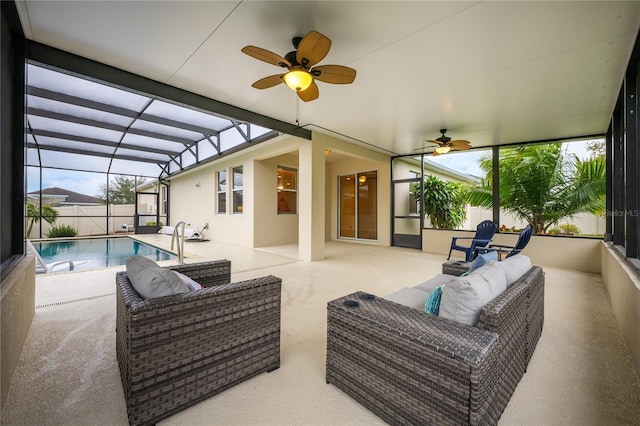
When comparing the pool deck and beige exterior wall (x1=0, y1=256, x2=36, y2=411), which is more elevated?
beige exterior wall (x1=0, y1=256, x2=36, y2=411)

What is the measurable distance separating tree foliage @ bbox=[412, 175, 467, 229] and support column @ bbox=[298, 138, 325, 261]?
314 cm

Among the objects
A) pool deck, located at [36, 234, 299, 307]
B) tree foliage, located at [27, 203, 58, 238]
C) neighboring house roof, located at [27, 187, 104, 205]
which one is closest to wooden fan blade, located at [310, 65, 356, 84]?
pool deck, located at [36, 234, 299, 307]

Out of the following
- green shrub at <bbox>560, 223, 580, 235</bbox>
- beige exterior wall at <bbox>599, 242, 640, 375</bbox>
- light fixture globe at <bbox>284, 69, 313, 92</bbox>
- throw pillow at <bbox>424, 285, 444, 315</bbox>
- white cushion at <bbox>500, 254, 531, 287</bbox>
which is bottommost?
beige exterior wall at <bbox>599, 242, 640, 375</bbox>

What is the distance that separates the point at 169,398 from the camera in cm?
133

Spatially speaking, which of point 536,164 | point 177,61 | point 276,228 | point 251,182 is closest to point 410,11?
point 177,61

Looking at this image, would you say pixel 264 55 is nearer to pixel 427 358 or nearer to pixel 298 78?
pixel 298 78

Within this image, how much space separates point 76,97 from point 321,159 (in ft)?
15.4

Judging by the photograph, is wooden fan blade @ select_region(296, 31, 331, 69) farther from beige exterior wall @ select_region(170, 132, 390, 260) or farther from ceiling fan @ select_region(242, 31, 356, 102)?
beige exterior wall @ select_region(170, 132, 390, 260)

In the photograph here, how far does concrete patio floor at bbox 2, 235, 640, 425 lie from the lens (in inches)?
53.7

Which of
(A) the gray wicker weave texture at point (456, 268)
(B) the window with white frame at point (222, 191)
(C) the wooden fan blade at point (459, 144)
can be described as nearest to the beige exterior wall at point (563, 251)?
(C) the wooden fan blade at point (459, 144)

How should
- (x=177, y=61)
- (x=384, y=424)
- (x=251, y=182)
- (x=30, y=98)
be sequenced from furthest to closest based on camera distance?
1. (x=251, y=182)
2. (x=30, y=98)
3. (x=177, y=61)
4. (x=384, y=424)

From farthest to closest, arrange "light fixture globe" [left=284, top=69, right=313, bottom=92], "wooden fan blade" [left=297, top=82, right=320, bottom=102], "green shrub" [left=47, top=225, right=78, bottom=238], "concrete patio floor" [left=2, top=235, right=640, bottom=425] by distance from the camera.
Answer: "green shrub" [left=47, top=225, right=78, bottom=238]
"wooden fan blade" [left=297, top=82, right=320, bottom=102]
"light fixture globe" [left=284, top=69, right=313, bottom=92]
"concrete patio floor" [left=2, top=235, right=640, bottom=425]

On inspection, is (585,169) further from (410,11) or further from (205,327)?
(205,327)

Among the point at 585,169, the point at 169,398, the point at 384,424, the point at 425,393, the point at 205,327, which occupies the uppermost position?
the point at 585,169
